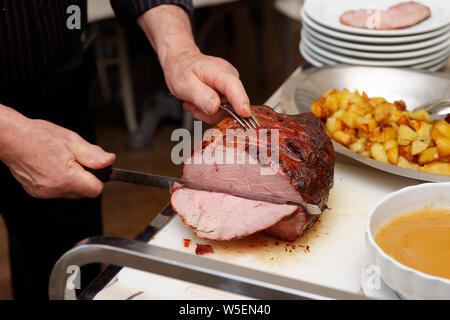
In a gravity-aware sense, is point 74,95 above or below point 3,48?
below

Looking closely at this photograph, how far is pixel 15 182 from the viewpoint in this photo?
156 cm

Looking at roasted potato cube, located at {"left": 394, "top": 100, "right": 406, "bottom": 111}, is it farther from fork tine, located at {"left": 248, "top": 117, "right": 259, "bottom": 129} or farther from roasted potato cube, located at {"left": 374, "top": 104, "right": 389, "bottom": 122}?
fork tine, located at {"left": 248, "top": 117, "right": 259, "bottom": 129}

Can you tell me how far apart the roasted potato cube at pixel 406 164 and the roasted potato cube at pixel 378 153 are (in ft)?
0.11

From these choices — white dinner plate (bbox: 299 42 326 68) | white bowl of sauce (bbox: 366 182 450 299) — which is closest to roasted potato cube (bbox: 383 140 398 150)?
white bowl of sauce (bbox: 366 182 450 299)

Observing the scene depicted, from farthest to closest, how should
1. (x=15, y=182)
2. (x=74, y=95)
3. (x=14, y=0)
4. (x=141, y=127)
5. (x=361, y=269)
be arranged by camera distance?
(x=141, y=127) → (x=74, y=95) → (x=15, y=182) → (x=14, y=0) → (x=361, y=269)

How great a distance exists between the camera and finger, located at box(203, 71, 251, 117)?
3.75ft

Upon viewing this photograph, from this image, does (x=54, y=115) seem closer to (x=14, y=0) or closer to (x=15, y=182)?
(x=15, y=182)

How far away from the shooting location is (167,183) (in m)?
0.99

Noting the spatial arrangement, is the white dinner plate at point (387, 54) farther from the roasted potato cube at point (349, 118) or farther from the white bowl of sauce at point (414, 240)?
the white bowl of sauce at point (414, 240)

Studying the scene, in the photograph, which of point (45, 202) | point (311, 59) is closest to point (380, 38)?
point (311, 59)

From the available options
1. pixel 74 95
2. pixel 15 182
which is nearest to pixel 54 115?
pixel 74 95

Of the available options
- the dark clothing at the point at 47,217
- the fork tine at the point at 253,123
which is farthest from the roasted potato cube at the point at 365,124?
the dark clothing at the point at 47,217
